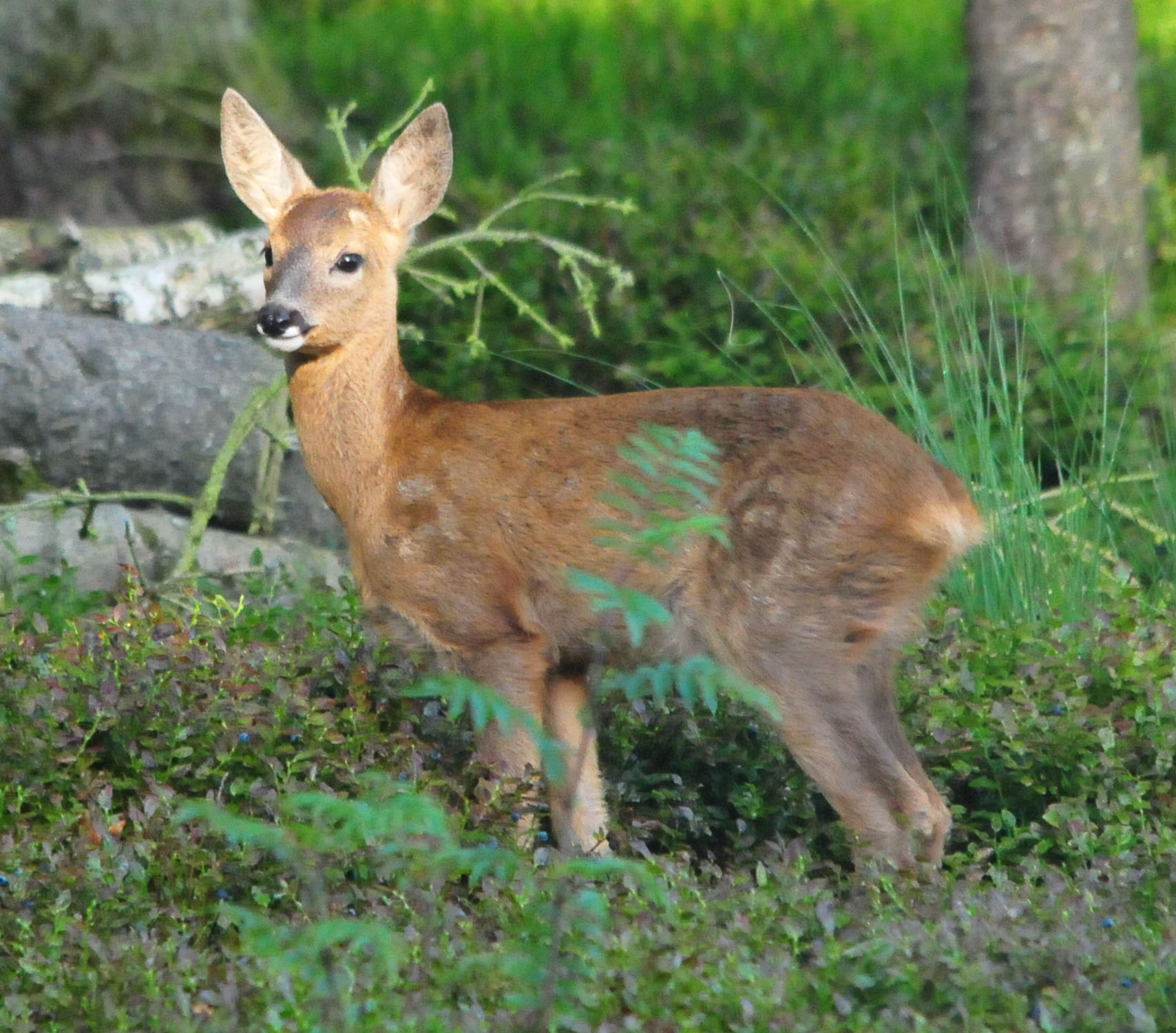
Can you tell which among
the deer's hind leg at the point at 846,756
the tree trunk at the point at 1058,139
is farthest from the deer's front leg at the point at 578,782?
the tree trunk at the point at 1058,139

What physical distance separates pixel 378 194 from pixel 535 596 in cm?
122

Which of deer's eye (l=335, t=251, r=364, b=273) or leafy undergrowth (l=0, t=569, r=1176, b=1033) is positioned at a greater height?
deer's eye (l=335, t=251, r=364, b=273)

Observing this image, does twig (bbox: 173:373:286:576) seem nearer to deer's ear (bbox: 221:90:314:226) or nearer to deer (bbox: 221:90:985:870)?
deer's ear (bbox: 221:90:314:226)

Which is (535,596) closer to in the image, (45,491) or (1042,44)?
(45,491)

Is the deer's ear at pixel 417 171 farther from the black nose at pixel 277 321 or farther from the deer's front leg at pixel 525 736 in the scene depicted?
the deer's front leg at pixel 525 736

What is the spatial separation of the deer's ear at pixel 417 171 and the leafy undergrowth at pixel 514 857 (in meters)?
1.08

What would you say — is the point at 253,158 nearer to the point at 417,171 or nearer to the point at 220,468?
the point at 417,171

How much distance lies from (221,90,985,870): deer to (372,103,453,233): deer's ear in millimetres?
96

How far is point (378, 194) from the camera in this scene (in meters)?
5.14

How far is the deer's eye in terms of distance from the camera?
4.83 meters

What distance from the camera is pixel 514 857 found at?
2986 millimetres

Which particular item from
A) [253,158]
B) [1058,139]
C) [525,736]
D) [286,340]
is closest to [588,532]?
[525,736]

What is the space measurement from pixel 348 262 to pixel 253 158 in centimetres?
62

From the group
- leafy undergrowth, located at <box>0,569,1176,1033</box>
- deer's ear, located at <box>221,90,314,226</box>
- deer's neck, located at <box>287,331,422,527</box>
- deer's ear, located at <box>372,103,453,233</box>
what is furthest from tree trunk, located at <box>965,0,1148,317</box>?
deer's neck, located at <box>287,331,422,527</box>
